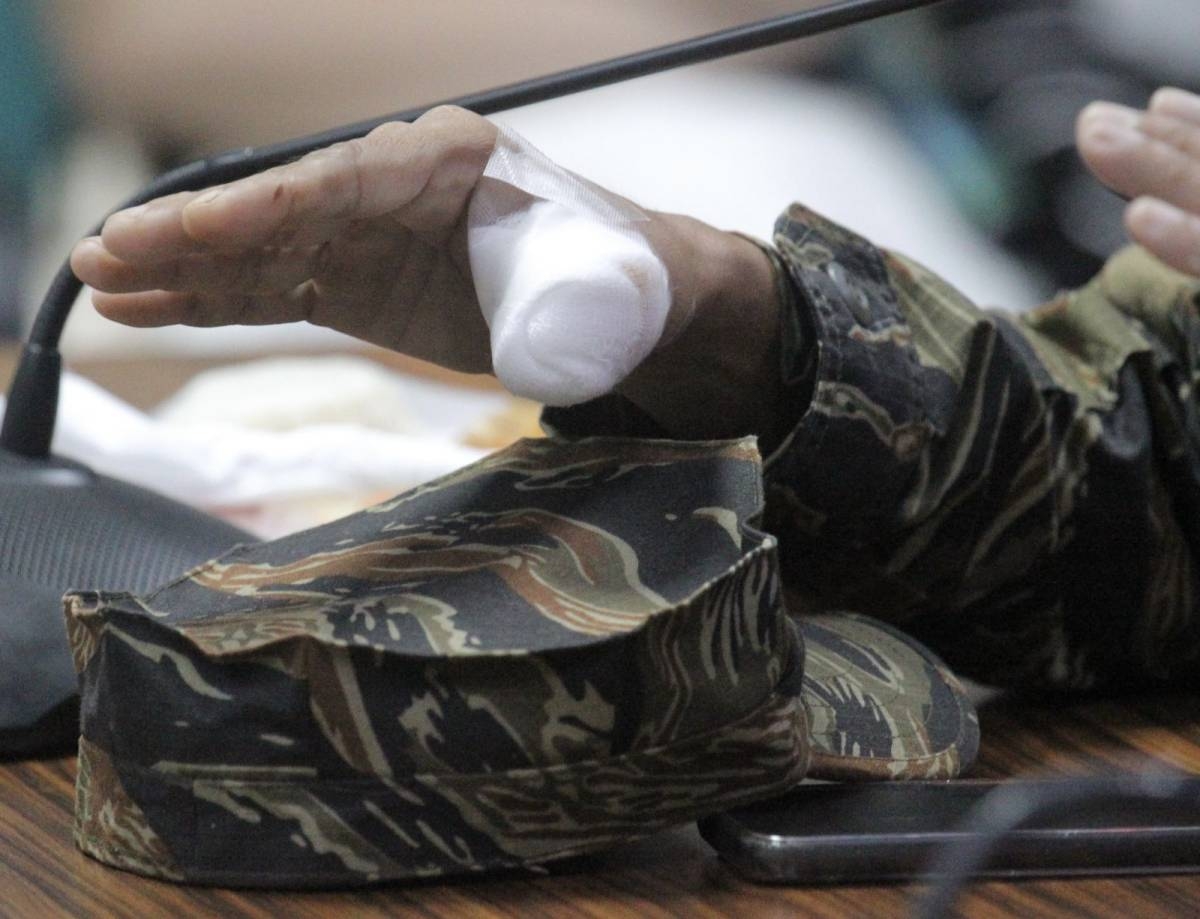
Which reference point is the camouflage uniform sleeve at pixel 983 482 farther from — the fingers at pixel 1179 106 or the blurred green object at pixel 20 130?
the blurred green object at pixel 20 130

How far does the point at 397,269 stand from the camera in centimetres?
44

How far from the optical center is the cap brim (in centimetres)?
40

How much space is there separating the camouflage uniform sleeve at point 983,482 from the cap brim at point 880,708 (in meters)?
0.04

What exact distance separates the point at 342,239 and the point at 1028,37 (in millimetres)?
1060

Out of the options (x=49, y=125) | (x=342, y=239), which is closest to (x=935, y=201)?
(x=49, y=125)

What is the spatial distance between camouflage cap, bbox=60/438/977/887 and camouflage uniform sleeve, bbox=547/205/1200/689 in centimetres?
12

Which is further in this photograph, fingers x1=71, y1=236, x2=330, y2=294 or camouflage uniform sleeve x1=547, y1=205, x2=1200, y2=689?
camouflage uniform sleeve x1=547, y1=205, x2=1200, y2=689

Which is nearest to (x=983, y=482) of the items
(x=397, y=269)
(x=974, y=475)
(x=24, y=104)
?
(x=974, y=475)

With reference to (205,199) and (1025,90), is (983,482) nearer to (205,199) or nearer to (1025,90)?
(205,199)

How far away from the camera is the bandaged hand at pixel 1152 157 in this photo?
0.56 metres

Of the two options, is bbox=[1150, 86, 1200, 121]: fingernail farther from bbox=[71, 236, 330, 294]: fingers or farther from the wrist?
bbox=[71, 236, 330, 294]: fingers

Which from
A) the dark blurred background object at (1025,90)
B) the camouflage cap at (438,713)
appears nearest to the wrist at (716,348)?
the camouflage cap at (438,713)

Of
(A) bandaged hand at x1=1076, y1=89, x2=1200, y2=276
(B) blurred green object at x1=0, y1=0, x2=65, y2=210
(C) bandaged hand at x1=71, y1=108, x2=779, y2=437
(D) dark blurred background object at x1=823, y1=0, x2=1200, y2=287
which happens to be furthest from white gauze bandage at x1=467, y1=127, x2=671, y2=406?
(B) blurred green object at x1=0, y1=0, x2=65, y2=210

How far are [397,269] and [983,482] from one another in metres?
0.21
